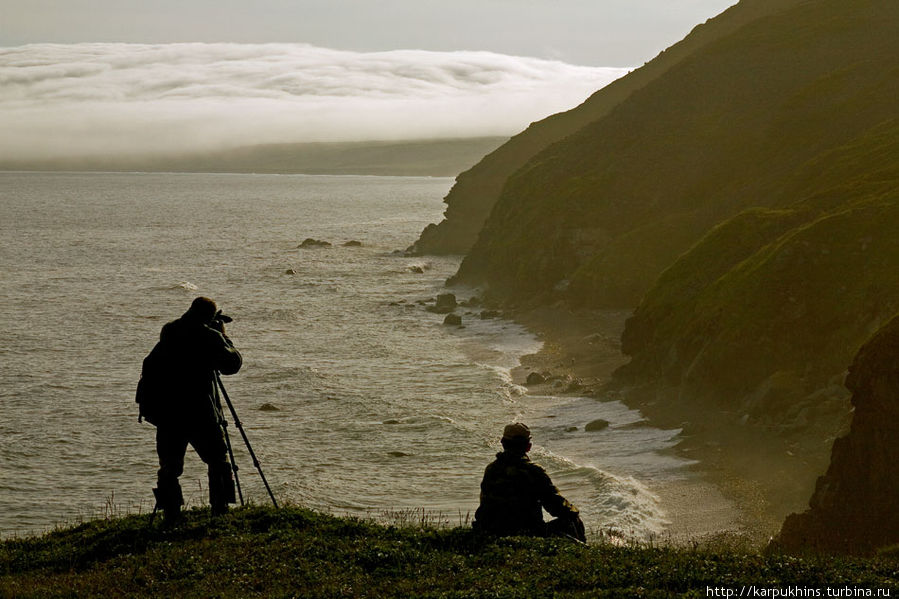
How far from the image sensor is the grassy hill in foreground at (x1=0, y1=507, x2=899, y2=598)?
1188 cm

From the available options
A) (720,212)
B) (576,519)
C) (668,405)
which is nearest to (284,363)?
(668,405)

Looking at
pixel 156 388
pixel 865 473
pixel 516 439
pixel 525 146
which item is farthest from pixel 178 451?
pixel 525 146

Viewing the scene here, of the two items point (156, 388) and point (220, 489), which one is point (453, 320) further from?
point (156, 388)

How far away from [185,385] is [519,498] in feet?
17.6

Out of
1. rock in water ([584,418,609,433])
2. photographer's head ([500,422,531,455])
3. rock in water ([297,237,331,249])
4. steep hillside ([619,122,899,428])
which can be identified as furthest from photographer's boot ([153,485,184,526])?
rock in water ([297,237,331,249])

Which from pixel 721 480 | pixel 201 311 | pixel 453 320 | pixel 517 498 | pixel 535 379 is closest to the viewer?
pixel 517 498

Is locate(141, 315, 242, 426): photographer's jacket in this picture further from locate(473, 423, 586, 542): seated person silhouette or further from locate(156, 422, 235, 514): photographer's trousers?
locate(473, 423, 586, 542): seated person silhouette

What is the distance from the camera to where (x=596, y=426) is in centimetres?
3800

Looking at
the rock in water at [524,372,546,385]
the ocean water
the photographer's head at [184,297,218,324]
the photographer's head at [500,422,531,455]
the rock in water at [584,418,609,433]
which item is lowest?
the ocean water

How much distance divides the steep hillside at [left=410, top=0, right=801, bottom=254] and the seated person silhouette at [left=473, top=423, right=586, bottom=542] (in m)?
104

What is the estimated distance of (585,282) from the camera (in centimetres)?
6412

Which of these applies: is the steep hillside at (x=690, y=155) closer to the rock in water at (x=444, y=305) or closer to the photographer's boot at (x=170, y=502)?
→ the rock in water at (x=444, y=305)

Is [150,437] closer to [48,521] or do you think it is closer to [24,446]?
[24,446]

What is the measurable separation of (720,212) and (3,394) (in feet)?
138
